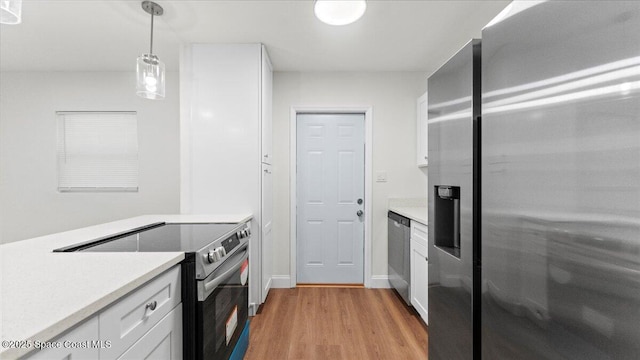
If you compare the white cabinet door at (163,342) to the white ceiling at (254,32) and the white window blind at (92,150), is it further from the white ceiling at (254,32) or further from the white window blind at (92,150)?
the white window blind at (92,150)

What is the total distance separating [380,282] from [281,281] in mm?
1144

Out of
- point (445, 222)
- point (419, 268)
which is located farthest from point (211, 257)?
point (419, 268)

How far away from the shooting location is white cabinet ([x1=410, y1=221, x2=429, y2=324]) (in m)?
2.21

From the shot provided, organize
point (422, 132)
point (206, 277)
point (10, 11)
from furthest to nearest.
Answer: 1. point (422, 132)
2. point (206, 277)
3. point (10, 11)

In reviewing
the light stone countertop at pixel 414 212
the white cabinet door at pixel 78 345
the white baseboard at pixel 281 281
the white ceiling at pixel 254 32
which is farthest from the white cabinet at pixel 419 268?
the white cabinet door at pixel 78 345

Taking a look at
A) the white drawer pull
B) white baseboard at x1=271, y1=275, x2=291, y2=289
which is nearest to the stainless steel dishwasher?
white baseboard at x1=271, y1=275, x2=291, y2=289

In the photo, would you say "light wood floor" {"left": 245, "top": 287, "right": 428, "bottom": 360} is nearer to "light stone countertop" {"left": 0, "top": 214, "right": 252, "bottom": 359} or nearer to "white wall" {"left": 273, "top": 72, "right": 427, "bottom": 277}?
"white wall" {"left": 273, "top": 72, "right": 427, "bottom": 277}

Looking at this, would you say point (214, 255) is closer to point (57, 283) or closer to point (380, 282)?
point (57, 283)

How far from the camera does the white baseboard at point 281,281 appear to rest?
319 centimetres

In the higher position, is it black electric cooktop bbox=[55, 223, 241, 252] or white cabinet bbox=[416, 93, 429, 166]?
white cabinet bbox=[416, 93, 429, 166]

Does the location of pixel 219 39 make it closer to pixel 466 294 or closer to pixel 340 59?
pixel 340 59

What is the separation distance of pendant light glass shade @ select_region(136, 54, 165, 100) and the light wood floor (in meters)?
1.96

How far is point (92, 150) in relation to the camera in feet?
11.0

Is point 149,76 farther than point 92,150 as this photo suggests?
No
